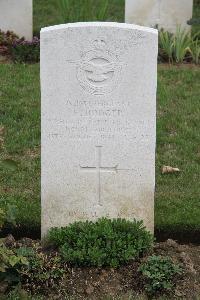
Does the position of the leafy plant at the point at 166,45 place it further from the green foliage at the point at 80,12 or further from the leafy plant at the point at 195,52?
the green foliage at the point at 80,12

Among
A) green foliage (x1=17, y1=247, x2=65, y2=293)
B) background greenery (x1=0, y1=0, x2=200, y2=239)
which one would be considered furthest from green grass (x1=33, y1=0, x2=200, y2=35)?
green foliage (x1=17, y1=247, x2=65, y2=293)

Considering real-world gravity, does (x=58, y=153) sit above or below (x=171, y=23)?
below

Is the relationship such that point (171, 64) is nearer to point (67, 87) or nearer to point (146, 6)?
point (146, 6)

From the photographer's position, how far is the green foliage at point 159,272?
5387 mm

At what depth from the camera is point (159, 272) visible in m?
5.44

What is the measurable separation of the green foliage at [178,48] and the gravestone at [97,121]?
4.41 metres

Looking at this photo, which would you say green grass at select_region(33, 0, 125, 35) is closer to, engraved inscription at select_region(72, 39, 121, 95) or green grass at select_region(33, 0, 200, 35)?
green grass at select_region(33, 0, 200, 35)

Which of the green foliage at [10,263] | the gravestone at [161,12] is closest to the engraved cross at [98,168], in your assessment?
the green foliage at [10,263]

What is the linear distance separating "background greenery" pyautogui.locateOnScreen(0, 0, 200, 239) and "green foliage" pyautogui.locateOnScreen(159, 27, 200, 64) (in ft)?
0.70

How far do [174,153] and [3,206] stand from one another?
71.9 inches

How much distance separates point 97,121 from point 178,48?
449 centimetres

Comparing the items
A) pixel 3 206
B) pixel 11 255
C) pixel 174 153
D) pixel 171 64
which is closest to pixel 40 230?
pixel 3 206

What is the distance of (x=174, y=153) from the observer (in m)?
7.46

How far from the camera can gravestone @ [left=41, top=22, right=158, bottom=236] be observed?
18.2 feet
